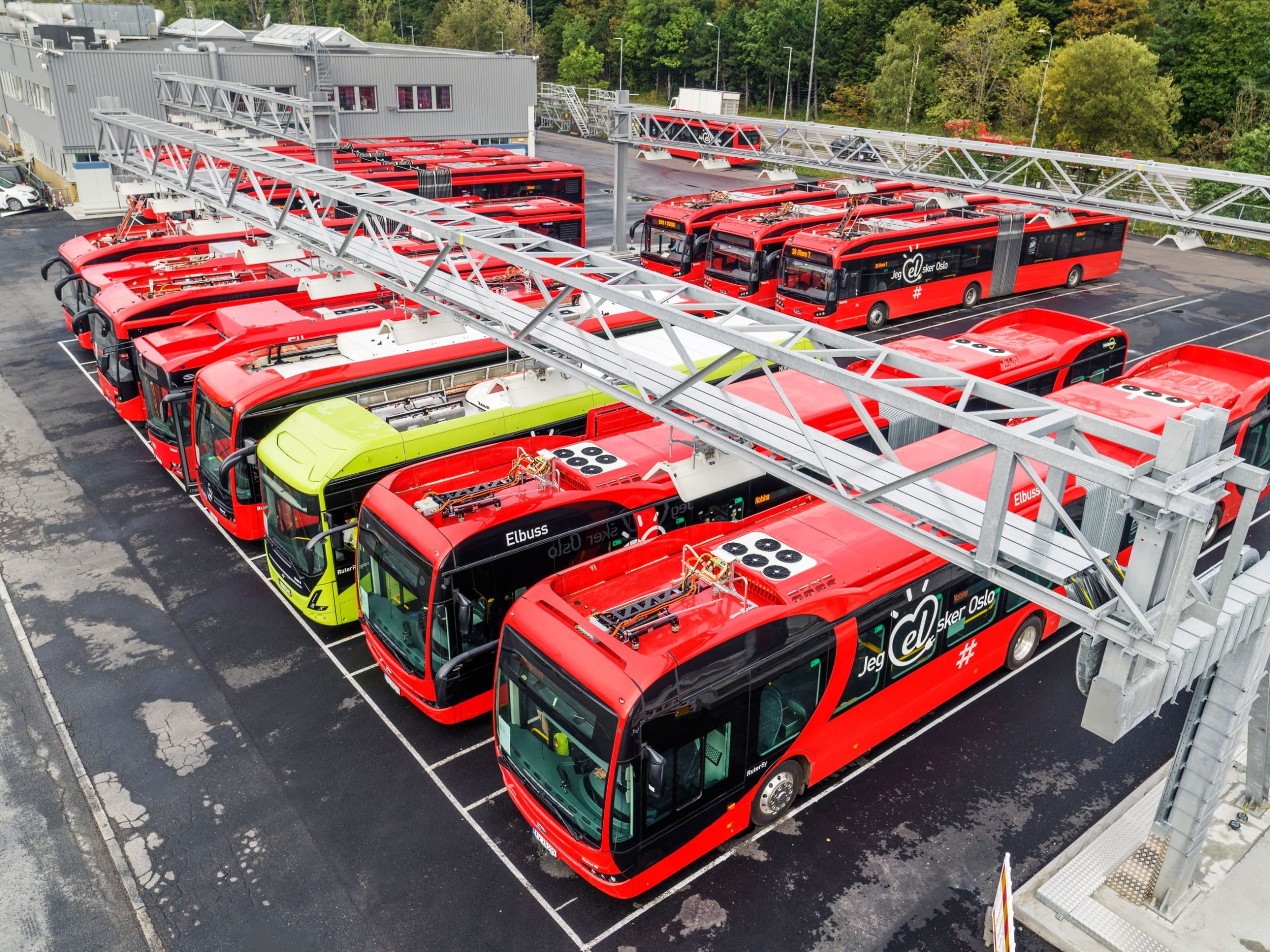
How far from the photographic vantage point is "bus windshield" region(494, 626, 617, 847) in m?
7.84

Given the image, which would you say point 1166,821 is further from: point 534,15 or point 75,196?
point 534,15

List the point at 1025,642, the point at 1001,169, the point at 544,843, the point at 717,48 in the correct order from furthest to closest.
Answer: the point at 717,48 → the point at 1001,169 → the point at 1025,642 → the point at 544,843

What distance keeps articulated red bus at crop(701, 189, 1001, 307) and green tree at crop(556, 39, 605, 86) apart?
52.8m

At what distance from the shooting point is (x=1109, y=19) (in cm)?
5312

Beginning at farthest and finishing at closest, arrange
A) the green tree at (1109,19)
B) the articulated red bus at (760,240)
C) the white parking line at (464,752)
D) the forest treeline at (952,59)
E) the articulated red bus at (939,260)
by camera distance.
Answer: the green tree at (1109,19) < the forest treeline at (952,59) < the articulated red bus at (760,240) < the articulated red bus at (939,260) < the white parking line at (464,752)

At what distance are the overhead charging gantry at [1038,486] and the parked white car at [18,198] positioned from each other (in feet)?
116

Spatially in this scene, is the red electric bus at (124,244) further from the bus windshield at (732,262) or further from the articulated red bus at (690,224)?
the bus windshield at (732,262)

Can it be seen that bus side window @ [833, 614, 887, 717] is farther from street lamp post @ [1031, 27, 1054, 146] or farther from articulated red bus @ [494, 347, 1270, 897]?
street lamp post @ [1031, 27, 1054, 146]

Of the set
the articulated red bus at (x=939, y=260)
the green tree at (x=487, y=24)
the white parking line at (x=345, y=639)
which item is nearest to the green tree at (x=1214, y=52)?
the articulated red bus at (x=939, y=260)

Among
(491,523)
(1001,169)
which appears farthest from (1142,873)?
(1001,169)

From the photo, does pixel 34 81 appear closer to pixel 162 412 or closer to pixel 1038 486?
pixel 162 412

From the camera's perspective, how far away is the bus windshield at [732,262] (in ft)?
82.5

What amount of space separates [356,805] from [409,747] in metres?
0.99

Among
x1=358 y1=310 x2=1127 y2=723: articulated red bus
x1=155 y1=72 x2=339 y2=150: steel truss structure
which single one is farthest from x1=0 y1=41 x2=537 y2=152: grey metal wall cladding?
x1=358 y1=310 x2=1127 y2=723: articulated red bus
